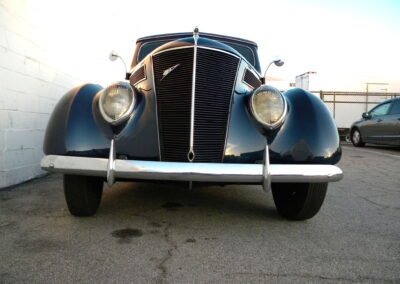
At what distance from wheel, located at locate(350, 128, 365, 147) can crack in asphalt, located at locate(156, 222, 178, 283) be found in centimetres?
1011

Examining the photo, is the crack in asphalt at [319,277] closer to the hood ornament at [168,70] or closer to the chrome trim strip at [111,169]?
the chrome trim strip at [111,169]

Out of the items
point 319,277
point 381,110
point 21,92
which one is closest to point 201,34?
point 21,92

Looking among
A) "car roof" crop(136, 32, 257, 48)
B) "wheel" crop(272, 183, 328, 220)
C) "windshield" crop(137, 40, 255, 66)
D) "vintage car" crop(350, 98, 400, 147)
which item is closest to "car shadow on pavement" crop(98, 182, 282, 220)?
"wheel" crop(272, 183, 328, 220)

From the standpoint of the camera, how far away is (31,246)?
2631 mm

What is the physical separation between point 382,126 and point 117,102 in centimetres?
952

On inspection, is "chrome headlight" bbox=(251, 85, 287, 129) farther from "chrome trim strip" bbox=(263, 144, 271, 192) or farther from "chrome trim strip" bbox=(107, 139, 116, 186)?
"chrome trim strip" bbox=(107, 139, 116, 186)

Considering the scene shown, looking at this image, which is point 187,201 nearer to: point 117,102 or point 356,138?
point 117,102

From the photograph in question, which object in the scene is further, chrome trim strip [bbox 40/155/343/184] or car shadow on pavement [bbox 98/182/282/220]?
car shadow on pavement [bbox 98/182/282/220]

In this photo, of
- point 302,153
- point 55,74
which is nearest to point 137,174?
point 302,153

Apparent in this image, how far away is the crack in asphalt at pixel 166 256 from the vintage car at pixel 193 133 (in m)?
0.47

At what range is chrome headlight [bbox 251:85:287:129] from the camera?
291 centimetres

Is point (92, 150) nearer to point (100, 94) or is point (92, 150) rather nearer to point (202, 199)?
point (100, 94)

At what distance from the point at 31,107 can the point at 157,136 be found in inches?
111

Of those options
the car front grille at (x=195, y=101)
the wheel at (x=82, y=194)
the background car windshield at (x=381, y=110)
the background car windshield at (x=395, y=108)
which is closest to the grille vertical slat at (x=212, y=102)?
the car front grille at (x=195, y=101)
